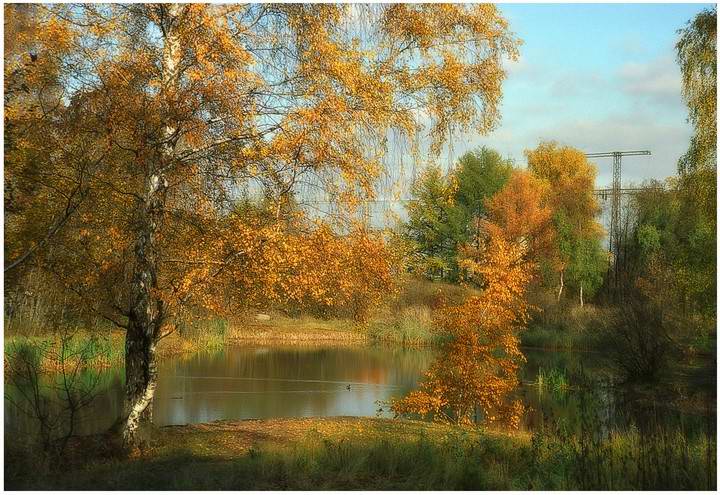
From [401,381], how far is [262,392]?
4.07 m

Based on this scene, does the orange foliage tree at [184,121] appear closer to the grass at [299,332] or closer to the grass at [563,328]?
the grass at [563,328]

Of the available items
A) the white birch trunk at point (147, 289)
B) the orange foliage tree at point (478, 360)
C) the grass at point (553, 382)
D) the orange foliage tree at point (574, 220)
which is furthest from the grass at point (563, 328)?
the white birch trunk at point (147, 289)

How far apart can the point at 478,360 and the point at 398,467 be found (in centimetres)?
664

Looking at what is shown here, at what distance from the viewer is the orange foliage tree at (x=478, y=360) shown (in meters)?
12.3

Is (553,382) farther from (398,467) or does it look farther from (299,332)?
(299,332)

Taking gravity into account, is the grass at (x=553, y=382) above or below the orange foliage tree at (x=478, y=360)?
below

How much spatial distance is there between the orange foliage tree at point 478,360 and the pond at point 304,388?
0.69 metres

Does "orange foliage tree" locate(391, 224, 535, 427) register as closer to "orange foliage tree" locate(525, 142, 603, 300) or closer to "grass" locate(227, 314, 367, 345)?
"grass" locate(227, 314, 367, 345)

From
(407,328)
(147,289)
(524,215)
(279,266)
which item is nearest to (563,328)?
(407,328)

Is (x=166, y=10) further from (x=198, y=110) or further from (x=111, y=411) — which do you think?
(x=111, y=411)

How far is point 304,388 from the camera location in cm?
1753

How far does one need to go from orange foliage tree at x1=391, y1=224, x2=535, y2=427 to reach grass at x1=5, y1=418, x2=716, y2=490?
169 inches

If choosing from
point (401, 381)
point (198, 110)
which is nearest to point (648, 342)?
point (401, 381)

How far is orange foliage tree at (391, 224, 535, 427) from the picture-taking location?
1227 centimetres
